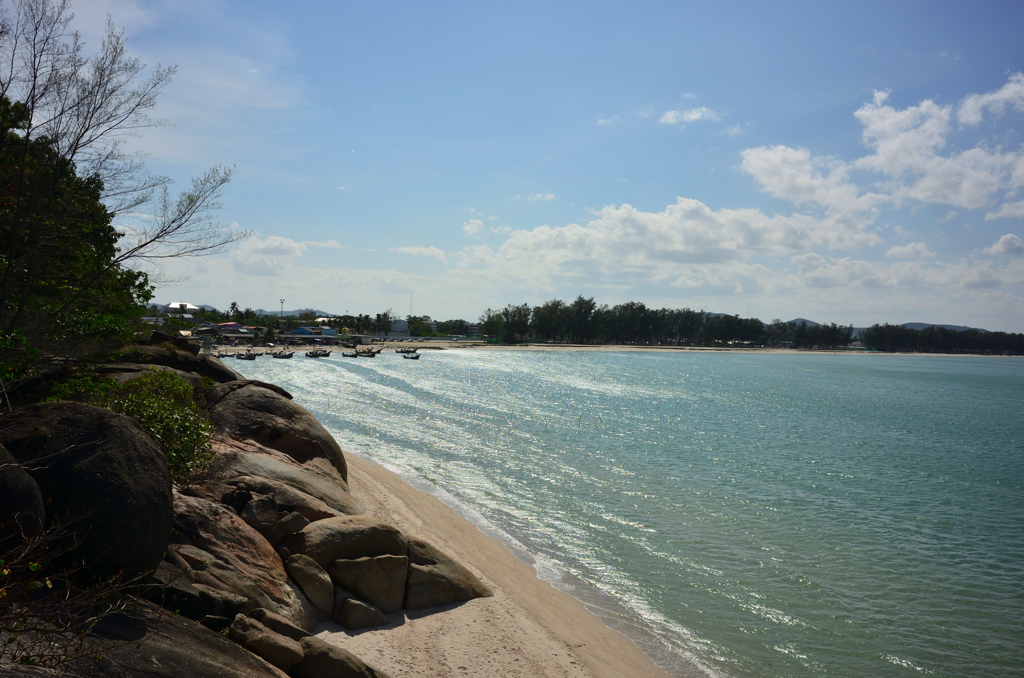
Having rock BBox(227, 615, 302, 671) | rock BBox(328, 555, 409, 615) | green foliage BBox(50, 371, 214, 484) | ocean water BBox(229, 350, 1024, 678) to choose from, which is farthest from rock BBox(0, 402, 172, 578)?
ocean water BBox(229, 350, 1024, 678)

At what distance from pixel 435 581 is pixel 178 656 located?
559 cm

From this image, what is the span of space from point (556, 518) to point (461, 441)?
1331 cm

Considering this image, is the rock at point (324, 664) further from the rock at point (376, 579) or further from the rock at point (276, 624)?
the rock at point (376, 579)

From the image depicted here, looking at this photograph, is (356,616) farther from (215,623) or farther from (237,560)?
(215,623)

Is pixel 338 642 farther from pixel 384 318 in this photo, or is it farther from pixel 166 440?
pixel 384 318

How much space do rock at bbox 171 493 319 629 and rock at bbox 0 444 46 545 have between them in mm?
2195

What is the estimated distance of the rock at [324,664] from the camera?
705 centimetres

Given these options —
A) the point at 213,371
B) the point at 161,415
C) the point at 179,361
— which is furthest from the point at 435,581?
the point at 179,361

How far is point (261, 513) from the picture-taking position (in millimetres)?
10219

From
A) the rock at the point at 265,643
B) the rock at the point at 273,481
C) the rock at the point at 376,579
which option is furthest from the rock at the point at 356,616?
the rock at the point at 265,643

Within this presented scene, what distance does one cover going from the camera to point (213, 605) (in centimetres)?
716

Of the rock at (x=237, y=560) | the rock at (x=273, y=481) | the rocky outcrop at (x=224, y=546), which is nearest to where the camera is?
the rocky outcrop at (x=224, y=546)

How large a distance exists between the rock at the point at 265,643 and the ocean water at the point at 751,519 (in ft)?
23.6

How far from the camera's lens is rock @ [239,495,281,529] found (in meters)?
10.0
